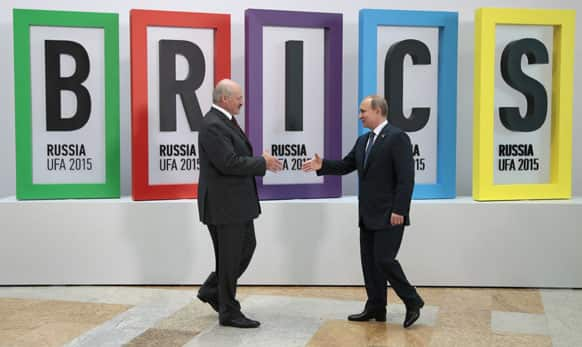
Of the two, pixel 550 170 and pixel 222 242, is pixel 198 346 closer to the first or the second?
pixel 222 242

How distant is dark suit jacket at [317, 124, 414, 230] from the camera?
3.91 metres

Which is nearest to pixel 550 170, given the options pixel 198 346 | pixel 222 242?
pixel 222 242

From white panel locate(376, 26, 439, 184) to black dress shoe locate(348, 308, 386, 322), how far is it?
135 cm

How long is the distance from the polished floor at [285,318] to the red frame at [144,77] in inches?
26.3

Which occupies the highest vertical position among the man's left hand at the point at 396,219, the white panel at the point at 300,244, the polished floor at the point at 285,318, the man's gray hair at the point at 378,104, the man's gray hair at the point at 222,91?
Answer: the man's gray hair at the point at 222,91

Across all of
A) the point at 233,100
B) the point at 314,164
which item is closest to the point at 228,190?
the point at 233,100

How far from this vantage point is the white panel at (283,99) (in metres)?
5.13

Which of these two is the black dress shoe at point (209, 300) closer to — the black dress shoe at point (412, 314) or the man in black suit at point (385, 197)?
the man in black suit at point (385, 197)

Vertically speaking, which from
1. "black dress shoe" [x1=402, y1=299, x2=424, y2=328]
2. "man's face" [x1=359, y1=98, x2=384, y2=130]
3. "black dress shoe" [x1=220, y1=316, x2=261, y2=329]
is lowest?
"black dress shoe" [x1=220, y1=316, x2=261, y2=329]

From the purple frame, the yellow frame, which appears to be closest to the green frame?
the purple frame

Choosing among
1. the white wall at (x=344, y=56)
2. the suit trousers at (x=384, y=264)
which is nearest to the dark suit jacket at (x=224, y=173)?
the suit trousers at (x=384, y=264)

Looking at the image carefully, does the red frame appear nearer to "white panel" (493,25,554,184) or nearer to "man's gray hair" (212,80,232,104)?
"man's gray hair" (212,80,232,104)

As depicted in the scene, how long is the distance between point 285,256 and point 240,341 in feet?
4.43

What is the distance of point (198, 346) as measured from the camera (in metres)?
3.67
